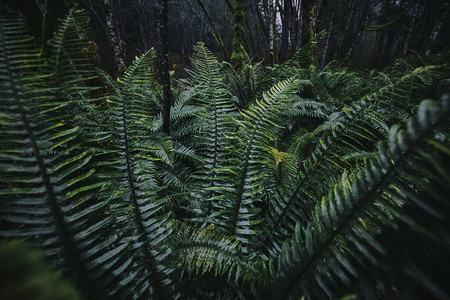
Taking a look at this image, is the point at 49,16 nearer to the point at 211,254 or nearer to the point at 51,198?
the point at 51,198

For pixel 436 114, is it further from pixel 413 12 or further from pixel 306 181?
pixel 413 12

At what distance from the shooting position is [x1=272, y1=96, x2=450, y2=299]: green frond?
357mm

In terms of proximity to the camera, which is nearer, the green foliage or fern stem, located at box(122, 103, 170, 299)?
the green foliage

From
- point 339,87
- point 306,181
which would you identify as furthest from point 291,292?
point 339,87

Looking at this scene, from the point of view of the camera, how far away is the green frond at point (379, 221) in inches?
14.1

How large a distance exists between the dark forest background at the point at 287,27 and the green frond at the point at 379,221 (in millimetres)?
1937

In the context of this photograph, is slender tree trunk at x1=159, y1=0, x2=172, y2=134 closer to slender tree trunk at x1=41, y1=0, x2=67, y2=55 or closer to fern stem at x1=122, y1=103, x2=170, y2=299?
fern stem at x1=122, y1=103, x2=170, y2=299

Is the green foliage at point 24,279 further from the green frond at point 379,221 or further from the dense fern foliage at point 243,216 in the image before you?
the green frond at point 379,221

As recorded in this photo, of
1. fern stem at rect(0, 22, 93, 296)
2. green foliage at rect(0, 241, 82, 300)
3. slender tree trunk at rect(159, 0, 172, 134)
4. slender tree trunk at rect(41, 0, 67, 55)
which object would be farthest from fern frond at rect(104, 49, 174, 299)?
slender tree trunk at rect(41, 0, 67, 55)

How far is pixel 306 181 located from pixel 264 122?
37cm

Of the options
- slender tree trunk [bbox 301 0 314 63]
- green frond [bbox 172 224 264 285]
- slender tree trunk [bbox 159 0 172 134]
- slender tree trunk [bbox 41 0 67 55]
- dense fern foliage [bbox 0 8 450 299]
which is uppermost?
slender tree trunk [bbox 301 0 314 63]

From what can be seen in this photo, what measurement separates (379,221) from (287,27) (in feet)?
22.0

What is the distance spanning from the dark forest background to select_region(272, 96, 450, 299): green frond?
6.35ft

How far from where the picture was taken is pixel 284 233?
0.92 meters
